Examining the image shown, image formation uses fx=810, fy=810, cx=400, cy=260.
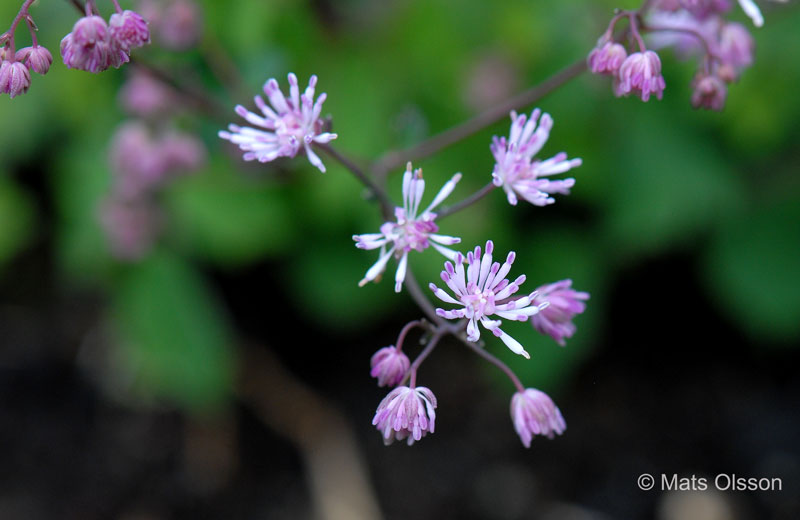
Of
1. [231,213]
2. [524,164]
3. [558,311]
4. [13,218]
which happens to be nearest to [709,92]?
[524,164]

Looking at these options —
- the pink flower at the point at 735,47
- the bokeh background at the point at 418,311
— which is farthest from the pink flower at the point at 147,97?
the pink flower at the point at 735,47

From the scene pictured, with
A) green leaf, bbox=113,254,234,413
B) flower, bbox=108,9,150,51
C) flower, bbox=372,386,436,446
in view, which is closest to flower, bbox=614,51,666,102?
flower, bbox=372,386,436,446

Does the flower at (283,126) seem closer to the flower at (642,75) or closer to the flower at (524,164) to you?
the flower at (524,164)

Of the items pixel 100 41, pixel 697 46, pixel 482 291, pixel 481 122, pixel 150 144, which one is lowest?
pixel 482 291

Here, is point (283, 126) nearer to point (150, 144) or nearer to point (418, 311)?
point (150, 144)

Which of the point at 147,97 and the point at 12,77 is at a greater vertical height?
the point at 147,97

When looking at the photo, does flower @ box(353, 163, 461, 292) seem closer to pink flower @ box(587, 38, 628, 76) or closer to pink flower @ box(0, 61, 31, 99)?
pink flower @ box(587, 38, 628, 76)
